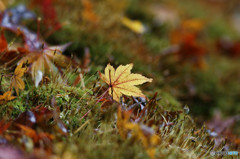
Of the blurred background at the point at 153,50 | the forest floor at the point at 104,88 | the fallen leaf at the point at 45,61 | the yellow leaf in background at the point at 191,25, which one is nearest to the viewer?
the forest floor at the point at 104,88

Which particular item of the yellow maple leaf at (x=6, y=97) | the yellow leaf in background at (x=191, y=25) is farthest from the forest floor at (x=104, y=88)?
the yellow leaf in background at (x=191, y=25)

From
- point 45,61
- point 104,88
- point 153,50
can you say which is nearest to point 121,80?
point 104,88

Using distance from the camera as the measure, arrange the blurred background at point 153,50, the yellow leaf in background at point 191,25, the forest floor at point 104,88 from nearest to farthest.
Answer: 1. the forest floor at point 104,88
2. the blurred background at point 153,50
3. the yellow leaf in background at point 191,25

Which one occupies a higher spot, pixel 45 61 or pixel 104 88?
pixel 45 61

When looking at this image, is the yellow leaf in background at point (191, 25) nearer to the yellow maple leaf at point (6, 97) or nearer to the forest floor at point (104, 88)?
the forest floor at point (104, 88)

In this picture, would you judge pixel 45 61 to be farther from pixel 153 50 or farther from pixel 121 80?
pixel 153 50

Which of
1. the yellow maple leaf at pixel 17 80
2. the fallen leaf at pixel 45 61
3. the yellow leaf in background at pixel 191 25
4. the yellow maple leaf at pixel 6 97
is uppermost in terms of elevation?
the yellow leaf in background at pixel 191 25

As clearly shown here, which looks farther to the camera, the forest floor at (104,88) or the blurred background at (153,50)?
the blurred background at (153,50)

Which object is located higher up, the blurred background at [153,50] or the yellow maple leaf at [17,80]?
the blurred background at [153,50]
